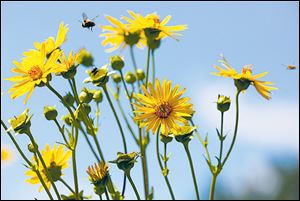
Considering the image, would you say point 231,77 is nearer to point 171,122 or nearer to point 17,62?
point 171,122

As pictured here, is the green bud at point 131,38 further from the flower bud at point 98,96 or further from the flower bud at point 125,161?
the flower bud at point 125,161

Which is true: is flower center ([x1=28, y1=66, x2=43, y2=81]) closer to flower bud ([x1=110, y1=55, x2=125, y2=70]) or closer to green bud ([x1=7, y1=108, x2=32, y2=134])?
green bud ([x1=7, y1=108, x2=32, y2=134])

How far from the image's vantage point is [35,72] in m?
1.80

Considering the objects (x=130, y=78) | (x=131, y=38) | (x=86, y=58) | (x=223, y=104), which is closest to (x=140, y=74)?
(x=130, y=78)

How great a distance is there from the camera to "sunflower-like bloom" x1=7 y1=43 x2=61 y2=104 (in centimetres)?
177

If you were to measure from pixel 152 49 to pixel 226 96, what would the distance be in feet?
1.52

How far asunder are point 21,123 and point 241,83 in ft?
2.21

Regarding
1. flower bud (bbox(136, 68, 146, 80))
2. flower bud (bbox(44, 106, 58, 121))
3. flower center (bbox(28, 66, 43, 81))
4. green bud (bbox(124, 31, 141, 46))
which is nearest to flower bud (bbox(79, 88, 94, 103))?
flower bud (bbox(44, 106, 58, 121))

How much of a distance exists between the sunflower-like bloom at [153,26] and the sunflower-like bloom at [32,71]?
491mm

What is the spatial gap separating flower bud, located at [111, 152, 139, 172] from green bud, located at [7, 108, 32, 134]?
0.27 m

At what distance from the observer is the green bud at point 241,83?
2002 mm

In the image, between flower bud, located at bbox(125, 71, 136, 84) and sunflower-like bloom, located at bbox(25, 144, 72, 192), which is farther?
flower bud, located at bbox(125, 71, 136, 84)

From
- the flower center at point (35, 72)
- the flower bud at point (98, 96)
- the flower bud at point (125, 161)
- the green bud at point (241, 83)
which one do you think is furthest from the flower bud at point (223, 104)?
the flower center at point (35, 72)

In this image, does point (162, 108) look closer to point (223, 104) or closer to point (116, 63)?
point (223, 104)
